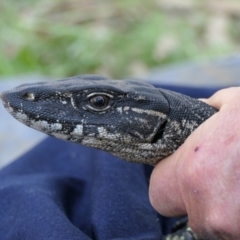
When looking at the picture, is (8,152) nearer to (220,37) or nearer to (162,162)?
(162,162)

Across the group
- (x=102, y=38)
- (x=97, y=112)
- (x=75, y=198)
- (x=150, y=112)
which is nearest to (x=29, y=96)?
(x=97, y=112)

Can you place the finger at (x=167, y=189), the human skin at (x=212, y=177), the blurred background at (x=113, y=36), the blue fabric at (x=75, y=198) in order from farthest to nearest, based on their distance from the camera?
the blurred background at (x=113, y=36), the blue fabric at (x=75, y=198), the finger at (x=167, y=189), the human skin at (x=212, y=177)

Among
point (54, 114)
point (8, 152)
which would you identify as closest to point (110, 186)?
point (54, 114)

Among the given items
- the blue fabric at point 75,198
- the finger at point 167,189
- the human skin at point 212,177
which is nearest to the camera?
the human skin at point 212,177

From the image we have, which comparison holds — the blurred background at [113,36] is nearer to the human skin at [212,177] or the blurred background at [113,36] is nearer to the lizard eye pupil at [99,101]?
the lizard eye pupil at [99,101]

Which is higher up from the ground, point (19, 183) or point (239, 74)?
point (19, 183)

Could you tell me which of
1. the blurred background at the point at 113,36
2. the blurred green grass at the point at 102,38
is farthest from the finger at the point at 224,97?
the blurred green grass at the point at 102,38

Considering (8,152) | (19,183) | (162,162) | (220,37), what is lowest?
(220,37)

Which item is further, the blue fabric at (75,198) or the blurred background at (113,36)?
the blurred background at (113,36)
